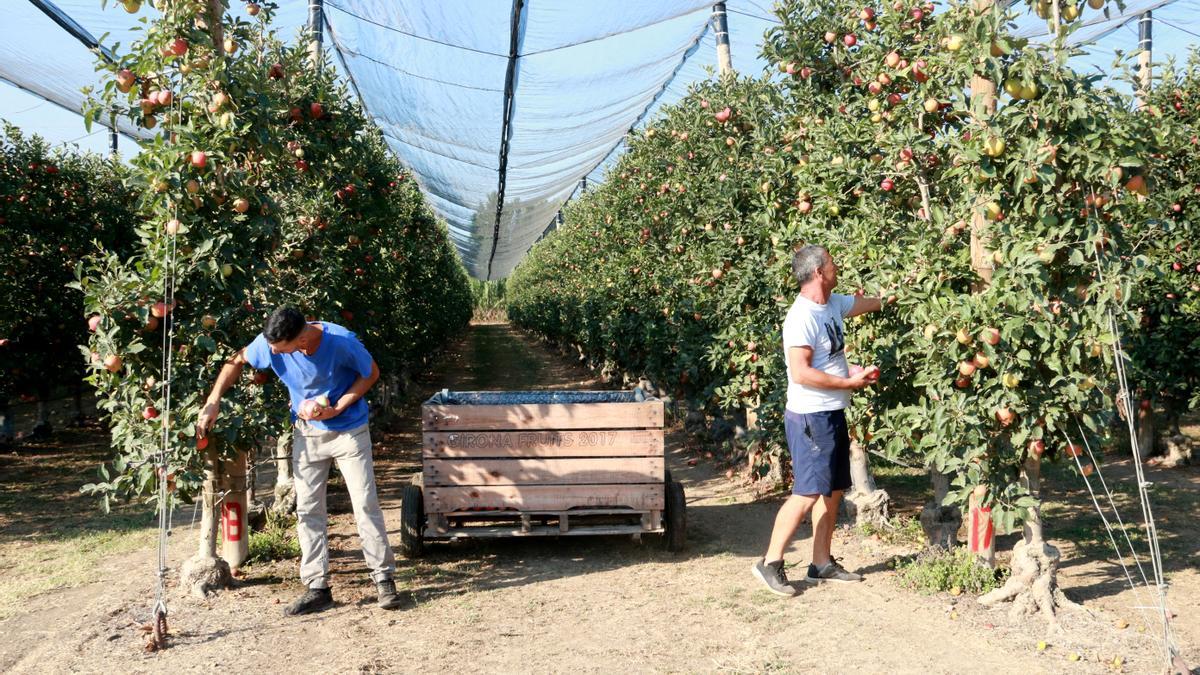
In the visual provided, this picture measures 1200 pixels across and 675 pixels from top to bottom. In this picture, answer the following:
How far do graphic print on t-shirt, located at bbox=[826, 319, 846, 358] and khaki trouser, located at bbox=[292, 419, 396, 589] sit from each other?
2.58m

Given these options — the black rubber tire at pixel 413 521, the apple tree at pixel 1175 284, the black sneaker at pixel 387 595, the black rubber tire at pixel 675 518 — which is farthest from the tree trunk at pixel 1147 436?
the black sneaker at pixel 387 595

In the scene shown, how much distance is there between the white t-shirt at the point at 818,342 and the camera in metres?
4.52

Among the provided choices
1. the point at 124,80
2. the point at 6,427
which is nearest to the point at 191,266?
the point at 124,80

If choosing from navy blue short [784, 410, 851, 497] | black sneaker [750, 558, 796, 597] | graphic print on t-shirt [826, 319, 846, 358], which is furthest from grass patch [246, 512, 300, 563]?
graphic print on t-shirt [826, 319, 846, 358]

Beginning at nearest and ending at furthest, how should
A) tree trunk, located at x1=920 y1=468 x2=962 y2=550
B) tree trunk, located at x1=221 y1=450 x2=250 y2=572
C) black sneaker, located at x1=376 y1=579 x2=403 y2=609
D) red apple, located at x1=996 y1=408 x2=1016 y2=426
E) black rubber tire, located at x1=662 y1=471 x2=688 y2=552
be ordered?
red apple, located at x1=996 y1=408 x2=1016 y2=426, black sneaker, located at x1=376 y1=579 x2=403 y2=609, tree trunk, located at x1=221 y1=450 x2=250 y2=572, tree trunk, located at x1=920 y1=468 x2=962 y2=550, black rubber tire, located at x1=662 y1=471 x2=688 y2=552

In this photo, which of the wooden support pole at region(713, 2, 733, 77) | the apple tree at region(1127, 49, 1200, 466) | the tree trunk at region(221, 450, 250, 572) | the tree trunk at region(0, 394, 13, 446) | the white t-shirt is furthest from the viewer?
the tree trunk at region(0, 394, 13, 446)

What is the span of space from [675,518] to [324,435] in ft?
7.58

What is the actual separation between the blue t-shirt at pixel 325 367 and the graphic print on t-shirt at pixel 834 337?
97.2 inches

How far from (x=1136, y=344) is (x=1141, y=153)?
5.24 m

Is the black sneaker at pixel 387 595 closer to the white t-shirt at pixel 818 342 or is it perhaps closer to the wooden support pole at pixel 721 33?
the white t-shirt at pixel 818 342

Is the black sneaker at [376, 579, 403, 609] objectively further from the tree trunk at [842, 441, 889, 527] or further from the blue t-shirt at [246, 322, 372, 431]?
the tree trunk at [842, 441, 889, 527]

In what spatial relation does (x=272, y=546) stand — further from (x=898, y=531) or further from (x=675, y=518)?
(x=898, y=531)

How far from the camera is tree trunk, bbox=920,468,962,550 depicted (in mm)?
5344

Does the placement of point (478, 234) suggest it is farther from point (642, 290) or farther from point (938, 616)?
point (938, 616)
